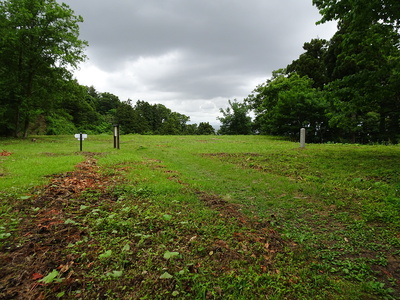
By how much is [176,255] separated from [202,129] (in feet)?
232

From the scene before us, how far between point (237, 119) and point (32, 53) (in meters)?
35.4

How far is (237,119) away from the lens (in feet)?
150

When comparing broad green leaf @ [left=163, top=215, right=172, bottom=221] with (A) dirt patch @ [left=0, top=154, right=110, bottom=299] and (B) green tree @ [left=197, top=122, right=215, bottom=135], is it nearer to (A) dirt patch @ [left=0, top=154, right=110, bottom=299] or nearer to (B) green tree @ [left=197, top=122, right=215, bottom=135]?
(A) dirt patch @ [left=0, top=154, right=110, bottom=299]

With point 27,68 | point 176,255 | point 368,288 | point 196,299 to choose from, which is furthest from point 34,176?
point 27,68

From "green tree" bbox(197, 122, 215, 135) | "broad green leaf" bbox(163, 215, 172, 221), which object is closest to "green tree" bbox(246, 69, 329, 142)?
"broad green leaf" bbox(163, 215, 172, 221)

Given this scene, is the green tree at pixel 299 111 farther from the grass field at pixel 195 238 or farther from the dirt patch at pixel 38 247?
the dirt patch at pixel 38 247

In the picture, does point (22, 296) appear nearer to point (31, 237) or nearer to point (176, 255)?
point (31, 237)

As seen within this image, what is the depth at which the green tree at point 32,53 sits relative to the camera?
17906 millimetres

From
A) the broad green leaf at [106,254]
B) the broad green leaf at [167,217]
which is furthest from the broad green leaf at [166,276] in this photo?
the broad green leaf at [167,217]

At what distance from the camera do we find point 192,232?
3398 millimetres

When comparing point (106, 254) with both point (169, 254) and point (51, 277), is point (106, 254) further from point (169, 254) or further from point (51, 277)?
point (169, 254)

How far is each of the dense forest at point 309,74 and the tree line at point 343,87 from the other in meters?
0.03

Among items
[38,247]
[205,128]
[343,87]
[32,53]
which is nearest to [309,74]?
[343,87]

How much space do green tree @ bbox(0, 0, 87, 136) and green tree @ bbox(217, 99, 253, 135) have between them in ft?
101
